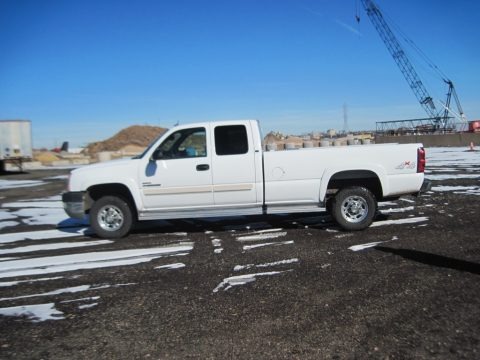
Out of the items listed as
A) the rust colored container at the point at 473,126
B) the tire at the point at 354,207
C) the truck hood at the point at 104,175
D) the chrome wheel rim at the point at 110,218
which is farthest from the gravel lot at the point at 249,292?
the rust colored container at the point at 473,126

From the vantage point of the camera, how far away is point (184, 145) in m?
7.87

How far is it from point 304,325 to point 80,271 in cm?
347

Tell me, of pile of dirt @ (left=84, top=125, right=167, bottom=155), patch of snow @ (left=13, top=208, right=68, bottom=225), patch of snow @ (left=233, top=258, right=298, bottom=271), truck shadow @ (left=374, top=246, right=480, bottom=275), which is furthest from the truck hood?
pile of dirt @ (left=84, top=125, right=167, bottom=155)

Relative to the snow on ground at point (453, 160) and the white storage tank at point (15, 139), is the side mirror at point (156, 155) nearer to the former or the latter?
the snow on ground at point (453, 160)

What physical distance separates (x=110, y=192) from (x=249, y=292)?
4.13 meters

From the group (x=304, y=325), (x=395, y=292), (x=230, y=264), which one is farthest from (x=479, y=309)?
(x=230, y=264)

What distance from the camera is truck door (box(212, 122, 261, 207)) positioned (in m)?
7.67

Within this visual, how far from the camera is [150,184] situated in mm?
7730

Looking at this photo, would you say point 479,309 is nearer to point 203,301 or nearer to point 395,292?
point 395,292

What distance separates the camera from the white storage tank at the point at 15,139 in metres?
29.9

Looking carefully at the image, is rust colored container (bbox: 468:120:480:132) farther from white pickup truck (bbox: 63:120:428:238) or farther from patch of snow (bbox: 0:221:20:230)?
patch of snow (bbox: 0:221:20:230)

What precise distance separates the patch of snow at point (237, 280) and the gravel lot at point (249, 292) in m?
0.01

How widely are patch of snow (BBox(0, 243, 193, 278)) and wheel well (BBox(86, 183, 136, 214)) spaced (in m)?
1.22

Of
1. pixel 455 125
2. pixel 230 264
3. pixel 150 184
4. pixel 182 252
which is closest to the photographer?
pixel 230 264
